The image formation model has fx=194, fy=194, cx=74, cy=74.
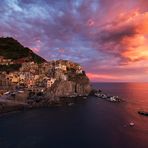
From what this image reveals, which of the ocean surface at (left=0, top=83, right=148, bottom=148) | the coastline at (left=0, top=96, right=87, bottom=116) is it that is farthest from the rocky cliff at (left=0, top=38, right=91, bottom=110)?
the ocean surface at (left=0, top=83, right=148, bottom=148)

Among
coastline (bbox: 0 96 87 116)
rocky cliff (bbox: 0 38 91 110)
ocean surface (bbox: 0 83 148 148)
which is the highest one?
rocky cliff (bbox: 0 38 91 110)

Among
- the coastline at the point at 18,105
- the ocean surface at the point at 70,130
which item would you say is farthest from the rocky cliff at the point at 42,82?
the ocean surface at the point at 70,130

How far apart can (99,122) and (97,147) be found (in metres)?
31.5

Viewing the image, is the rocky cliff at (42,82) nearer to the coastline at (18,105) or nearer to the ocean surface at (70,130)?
the coastline at (18,105)

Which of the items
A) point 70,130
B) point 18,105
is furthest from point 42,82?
point 70,130

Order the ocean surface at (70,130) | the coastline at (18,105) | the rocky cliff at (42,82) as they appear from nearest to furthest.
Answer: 1. the ocean surface at (70,130)
2. the coastline at (18,105)
3. the rocky cliff at (42,82)

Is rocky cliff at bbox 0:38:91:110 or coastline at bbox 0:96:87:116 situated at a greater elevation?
rocky cliff at bbox 0:38:91:110

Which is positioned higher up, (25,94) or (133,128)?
(25,94)

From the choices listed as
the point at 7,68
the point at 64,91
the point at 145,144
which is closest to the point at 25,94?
the point at 64,91

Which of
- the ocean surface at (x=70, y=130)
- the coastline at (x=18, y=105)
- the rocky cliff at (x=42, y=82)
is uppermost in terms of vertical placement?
the rocky cliff at (x=42, y=82)

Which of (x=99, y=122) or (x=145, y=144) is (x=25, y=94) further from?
(x=145, y=144)

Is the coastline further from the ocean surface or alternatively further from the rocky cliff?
the rocky cliff

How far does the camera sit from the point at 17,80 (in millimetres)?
180000

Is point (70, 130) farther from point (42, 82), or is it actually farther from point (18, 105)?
point (42, 82)
